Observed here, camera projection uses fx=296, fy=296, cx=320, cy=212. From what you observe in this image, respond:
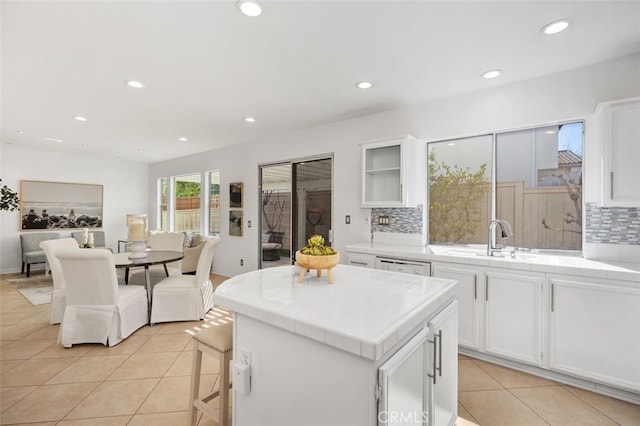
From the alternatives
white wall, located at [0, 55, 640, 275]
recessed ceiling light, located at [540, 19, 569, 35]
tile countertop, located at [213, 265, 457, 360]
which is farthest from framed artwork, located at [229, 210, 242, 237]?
recessed ceiling light, located at [540, 19, 569, 35]

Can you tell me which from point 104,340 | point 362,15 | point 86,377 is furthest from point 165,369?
point 362,15

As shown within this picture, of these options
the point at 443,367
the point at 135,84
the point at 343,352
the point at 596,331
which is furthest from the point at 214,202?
the point at 596,331

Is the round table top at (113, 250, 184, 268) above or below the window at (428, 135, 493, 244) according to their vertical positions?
below

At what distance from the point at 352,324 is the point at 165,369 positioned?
2.24 metres

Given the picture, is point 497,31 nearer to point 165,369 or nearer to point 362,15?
point 362,15

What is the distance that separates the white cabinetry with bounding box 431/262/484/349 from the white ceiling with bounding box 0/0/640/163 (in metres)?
1.80

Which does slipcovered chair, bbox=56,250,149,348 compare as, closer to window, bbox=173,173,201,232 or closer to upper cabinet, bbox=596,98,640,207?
window, bbox=173,173,201,232

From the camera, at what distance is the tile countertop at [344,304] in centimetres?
104

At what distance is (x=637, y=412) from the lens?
1.99 metres

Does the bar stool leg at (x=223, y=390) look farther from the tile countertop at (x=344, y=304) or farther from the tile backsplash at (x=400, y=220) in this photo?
the tile backsplash at (x=400, y=220)

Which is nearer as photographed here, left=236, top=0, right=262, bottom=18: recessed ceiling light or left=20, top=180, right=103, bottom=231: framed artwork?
left=236, top=0, right=262, bottom=18: recessed ceiling light

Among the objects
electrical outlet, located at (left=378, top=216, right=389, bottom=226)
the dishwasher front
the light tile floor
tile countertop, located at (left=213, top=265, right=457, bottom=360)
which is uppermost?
electrical outlet, located at (left=378, top=216, right=389, bottom=226)

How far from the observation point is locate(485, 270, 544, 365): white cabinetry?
2354mm

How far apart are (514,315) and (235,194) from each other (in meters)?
4.62
